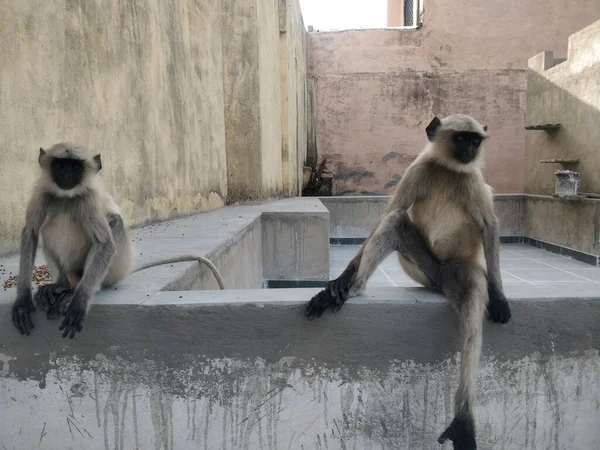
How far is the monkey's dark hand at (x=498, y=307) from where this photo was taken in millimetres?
1703

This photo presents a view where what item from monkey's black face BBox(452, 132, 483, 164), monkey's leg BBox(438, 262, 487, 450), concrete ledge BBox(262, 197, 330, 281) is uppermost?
monkey's black face BBox(452, 132, 483, 164)

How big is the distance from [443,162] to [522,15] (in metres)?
13.1

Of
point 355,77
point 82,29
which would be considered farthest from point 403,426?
point 355,77

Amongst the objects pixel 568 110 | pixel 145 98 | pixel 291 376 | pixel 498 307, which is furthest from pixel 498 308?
pixel 568 110

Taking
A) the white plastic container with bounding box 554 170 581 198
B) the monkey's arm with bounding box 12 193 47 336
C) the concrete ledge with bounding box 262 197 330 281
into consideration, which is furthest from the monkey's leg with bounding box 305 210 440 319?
the white plastic container with bounding box 554 170 581 198

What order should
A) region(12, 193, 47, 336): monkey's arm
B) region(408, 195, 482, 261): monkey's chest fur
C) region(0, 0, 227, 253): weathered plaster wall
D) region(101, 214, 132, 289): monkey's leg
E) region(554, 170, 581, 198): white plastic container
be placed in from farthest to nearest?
region(554, 170, 581, 198): white plastic container → region(0, 0, 227, 253): weathered plaster wall → region(408, 195, 482, 261): monkey's chest fur → region(101, 214, 132, 289): monkey's leg → region(12, 193, 47, 336): monkey's arm

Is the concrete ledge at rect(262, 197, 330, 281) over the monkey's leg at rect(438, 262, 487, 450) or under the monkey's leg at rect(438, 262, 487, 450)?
under

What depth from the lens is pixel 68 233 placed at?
1804 mm

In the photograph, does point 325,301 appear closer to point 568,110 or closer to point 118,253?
point 118,253

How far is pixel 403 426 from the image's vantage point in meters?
1.79

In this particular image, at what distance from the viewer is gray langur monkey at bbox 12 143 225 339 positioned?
1.66 meters

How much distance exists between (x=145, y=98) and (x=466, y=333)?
3441 mm

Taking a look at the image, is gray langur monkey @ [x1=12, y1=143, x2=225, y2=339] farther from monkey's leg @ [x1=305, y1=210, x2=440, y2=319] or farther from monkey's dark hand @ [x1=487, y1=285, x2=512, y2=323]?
monkey's dark hand @ [x1=487, y1=285, x2=512, y2=323]

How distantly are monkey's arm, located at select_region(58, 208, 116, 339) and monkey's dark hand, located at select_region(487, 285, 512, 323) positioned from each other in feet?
4.44
